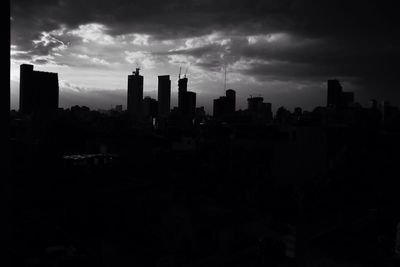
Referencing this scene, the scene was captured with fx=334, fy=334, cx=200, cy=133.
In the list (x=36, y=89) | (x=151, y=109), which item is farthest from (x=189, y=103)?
(x=36, y=89)

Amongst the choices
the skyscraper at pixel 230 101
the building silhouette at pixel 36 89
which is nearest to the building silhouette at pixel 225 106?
the skyscraper at pixel 230 101

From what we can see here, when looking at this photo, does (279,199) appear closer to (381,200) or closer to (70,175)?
(381,200)

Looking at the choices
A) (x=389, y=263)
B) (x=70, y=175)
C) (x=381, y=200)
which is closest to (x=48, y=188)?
(x=70, y=175)

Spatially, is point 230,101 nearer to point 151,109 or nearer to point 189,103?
point 189,103

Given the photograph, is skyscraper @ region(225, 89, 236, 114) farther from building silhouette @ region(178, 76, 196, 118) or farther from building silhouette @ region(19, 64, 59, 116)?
building silhouette @ region(19, 64, 59, 116)

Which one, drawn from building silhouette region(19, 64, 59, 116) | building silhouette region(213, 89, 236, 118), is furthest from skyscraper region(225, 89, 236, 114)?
building silhouette region(19, 64, 59, 116)

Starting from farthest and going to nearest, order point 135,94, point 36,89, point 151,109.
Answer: point 135,94 < point 151,109 < point 36,89
